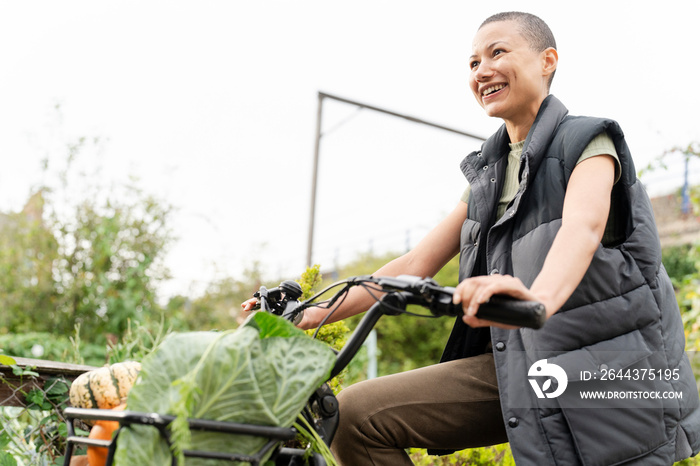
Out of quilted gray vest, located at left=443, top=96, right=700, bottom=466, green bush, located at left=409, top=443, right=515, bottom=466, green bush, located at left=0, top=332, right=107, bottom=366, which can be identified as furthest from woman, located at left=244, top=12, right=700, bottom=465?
green bush, located at left=0, top=332, right=107, bottom=366

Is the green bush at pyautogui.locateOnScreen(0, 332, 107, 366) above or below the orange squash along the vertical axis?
below

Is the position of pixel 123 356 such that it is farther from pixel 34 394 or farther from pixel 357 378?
pixel 357 378

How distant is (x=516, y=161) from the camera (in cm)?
247

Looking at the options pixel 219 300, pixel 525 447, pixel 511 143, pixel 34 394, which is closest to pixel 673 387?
pixel 525 447

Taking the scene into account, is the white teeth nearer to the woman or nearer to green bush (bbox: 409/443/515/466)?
the woman

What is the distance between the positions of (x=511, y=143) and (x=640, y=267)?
2.52 feet

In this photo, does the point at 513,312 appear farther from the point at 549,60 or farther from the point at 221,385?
the point at 549,60

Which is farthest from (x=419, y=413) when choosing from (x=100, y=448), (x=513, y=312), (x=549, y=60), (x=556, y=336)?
(x=549, y=60)

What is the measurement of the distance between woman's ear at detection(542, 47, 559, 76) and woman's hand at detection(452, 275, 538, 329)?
1316 millimetres

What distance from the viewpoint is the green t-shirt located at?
2.00 m

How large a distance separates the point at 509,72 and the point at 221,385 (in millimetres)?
1663

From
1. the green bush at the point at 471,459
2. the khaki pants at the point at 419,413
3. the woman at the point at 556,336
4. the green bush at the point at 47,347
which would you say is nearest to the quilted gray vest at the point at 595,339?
the woman at the point at 556,336

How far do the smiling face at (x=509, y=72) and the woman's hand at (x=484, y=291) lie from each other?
45.3 inches

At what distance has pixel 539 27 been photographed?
249 centimetres
